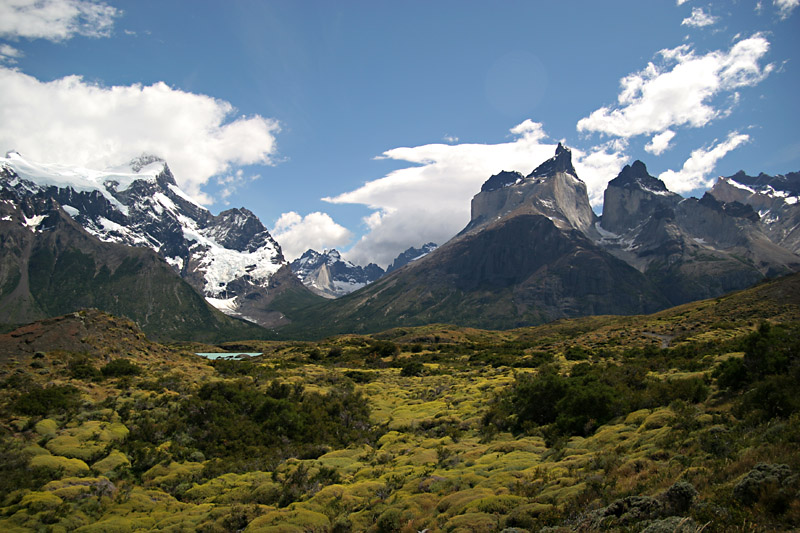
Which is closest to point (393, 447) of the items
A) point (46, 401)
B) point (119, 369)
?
point (46, 401)

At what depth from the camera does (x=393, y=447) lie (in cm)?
2570

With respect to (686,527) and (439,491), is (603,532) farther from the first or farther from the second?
(439,491)

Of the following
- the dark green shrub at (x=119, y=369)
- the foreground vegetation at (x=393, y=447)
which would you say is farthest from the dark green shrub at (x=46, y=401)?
the dark green shrub at (x=119, y=369)

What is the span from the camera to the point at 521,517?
492 inches

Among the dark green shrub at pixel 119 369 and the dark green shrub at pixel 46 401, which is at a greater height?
the dark green shrub at pixel 119 369

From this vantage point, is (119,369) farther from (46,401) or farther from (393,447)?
(393,447)

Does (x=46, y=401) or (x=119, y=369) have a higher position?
(x=119, y=369)

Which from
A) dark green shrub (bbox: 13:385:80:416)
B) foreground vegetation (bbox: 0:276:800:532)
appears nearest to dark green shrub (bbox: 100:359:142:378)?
foreground vegetation (bbox: 0:276:800:532)

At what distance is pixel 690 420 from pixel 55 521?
25.3 metres

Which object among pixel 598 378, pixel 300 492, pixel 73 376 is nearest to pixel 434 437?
pixel 300 492

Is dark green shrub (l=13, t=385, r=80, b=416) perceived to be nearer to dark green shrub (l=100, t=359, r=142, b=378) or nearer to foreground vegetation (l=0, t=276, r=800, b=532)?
foreground vegetation (l=0, t=276, r=800, b=532)

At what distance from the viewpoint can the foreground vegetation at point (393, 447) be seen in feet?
40.3

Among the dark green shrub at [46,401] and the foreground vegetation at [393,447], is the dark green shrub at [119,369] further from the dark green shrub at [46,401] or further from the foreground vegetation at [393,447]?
the dark green shrub at [46,401]

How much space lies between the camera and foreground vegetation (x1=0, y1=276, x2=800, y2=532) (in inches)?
484
